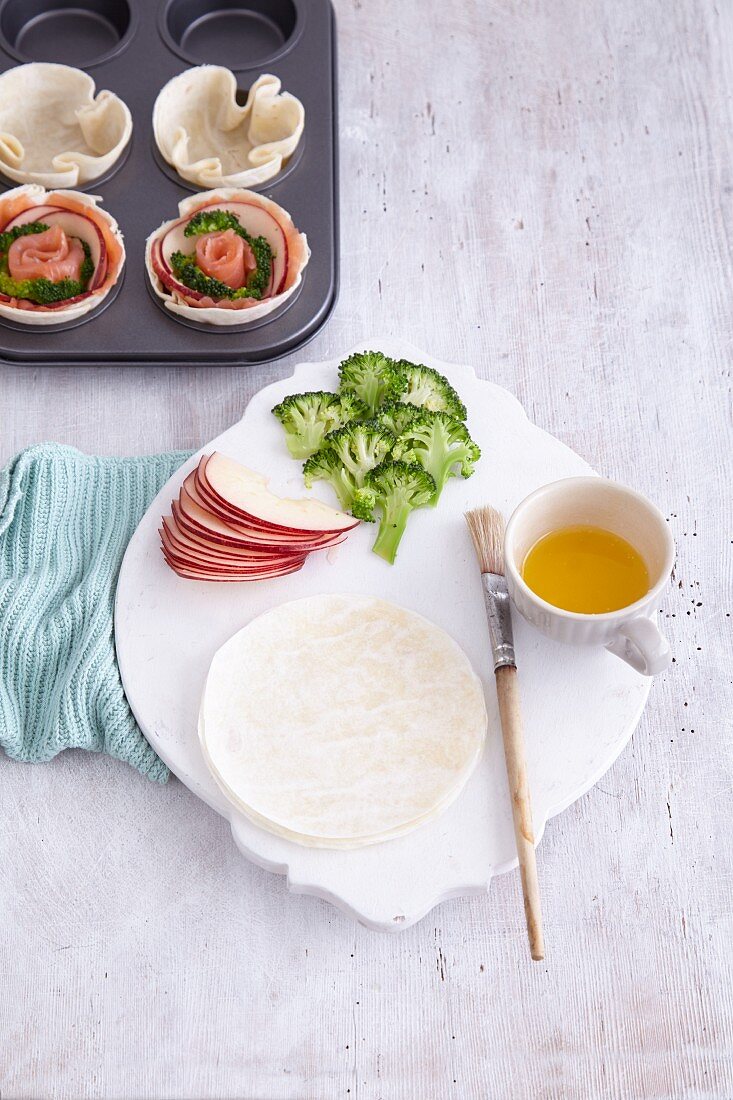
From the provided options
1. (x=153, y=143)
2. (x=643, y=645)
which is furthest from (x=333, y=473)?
(x=153, y=143)

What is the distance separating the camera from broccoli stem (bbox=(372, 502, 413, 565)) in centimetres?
174

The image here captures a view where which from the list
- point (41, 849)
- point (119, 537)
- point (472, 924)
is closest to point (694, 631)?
point (472, 924)

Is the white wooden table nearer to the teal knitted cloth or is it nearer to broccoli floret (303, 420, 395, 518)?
the teal knitted cloth

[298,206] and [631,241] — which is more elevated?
[298,206]

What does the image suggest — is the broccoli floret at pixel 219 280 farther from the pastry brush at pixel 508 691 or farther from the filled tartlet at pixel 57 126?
the pastry brush at pixel 508 691

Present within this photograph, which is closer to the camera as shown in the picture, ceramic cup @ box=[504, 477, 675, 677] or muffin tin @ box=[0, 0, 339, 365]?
ceramic cup @ box=[504, 477, 675, 677]

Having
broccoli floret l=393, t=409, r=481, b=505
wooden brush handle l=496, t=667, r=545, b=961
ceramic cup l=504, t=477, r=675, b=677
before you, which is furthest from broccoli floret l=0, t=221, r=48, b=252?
wooden brush handle l=496, t=667, r=545, b=961

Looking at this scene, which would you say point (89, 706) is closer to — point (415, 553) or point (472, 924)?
point (415, 553)

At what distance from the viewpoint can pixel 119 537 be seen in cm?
185

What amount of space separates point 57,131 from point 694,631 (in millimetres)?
1814

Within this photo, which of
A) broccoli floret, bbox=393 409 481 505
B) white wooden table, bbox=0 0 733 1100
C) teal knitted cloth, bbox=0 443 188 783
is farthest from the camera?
broccoli floret, bbox=393 409 481 505

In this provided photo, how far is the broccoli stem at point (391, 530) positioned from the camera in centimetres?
174

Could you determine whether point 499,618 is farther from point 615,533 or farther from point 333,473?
point 333,473

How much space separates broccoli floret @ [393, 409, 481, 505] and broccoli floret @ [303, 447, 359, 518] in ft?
0.32
